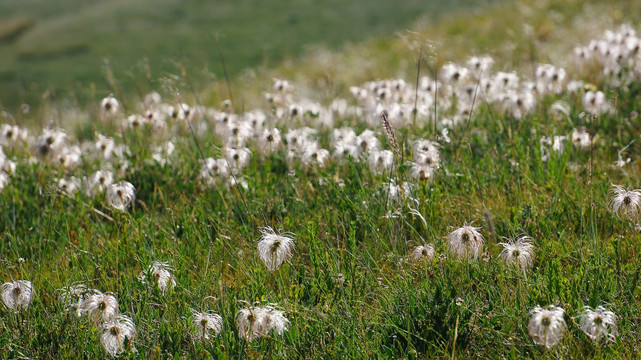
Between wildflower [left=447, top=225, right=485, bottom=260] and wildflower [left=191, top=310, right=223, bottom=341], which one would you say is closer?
wildflower [left=191, top=310, right=223, bottom=341]

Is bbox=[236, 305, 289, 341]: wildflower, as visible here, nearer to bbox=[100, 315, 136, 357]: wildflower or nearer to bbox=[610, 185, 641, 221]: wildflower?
bbox=[100, 315, 136, 357]: wildflower

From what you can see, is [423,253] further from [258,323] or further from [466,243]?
[258,323]

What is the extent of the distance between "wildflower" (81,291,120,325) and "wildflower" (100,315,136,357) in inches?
2.9

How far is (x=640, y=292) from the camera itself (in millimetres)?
3094

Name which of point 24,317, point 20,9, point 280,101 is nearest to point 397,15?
point 280,101

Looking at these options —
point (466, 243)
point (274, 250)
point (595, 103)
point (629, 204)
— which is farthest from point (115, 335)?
point (595, 103)

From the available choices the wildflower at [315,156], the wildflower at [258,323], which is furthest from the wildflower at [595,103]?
the wildflower at [258,323]

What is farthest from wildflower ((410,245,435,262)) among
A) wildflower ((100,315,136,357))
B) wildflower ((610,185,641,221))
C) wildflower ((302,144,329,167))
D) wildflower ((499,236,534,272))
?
wildflower ((302,144,329,167))

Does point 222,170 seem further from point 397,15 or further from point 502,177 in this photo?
point 397,15

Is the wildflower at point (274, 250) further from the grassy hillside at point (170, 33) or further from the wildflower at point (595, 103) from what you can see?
the grassy hillside at point (170, 33)

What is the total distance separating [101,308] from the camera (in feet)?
10.6

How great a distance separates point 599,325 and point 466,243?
Answer: 2.52 feet

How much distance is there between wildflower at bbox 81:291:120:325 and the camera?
3.19m

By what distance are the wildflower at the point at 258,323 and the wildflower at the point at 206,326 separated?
0.11 metres
